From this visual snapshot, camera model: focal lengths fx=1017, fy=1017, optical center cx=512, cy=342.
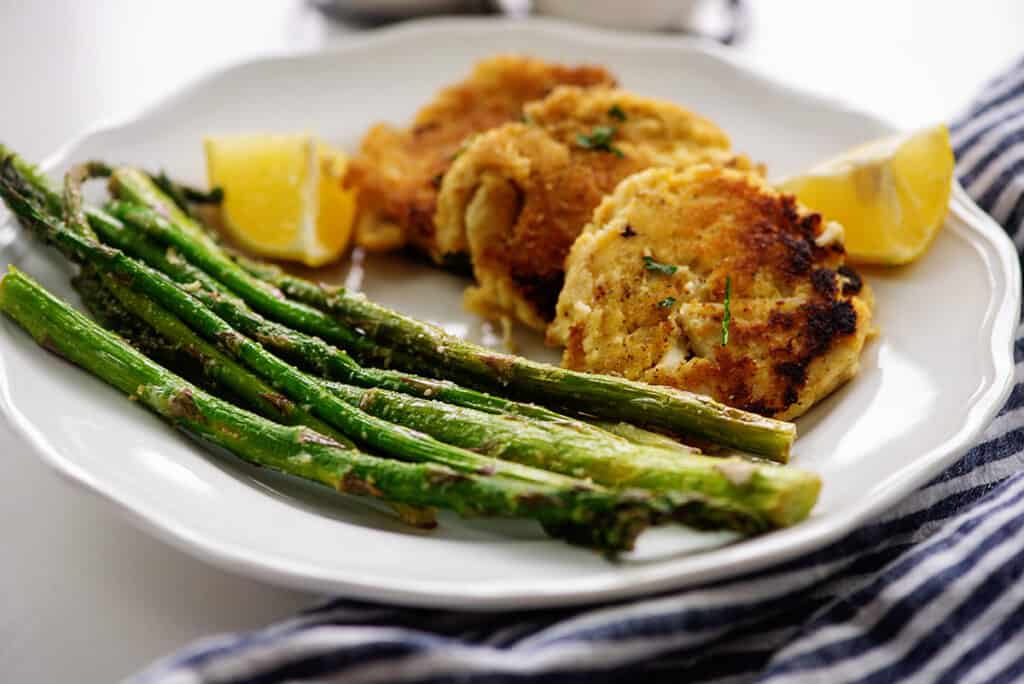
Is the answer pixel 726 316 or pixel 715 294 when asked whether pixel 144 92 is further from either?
pixel 726 316

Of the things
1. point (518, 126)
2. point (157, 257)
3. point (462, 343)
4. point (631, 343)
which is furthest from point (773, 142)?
point (157, 257)

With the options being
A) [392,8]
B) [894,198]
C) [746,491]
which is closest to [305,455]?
[746,491]

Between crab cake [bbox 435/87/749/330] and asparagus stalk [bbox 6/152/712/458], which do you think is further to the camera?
crab cake [bbox 435/87/749/330]

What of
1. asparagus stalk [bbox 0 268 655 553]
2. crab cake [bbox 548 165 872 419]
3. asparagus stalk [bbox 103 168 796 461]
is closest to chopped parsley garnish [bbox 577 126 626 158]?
crab cake [bbox 548 165 872 419]

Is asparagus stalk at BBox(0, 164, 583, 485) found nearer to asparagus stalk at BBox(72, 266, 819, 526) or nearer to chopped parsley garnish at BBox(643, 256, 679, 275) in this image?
asparagus stalk at BBox(72, 266, 819, 526)

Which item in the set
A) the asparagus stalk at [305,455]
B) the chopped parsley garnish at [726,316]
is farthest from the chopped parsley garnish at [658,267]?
the asparagus stalk at [305,455]

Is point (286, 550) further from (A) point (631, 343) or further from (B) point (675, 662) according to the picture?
(A) point (631, 343)
